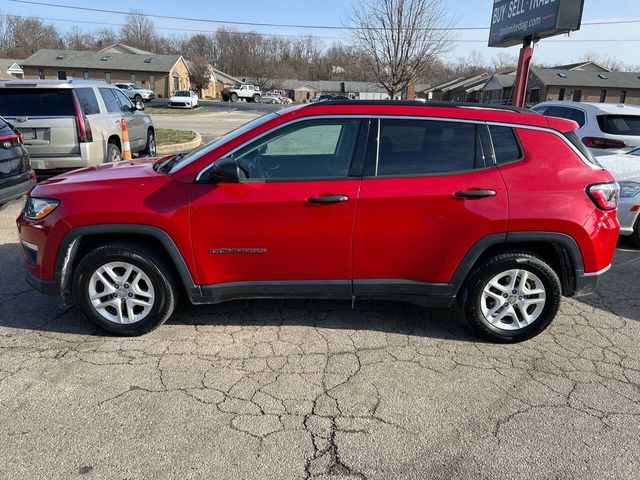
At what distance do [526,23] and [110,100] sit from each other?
14.0 metres

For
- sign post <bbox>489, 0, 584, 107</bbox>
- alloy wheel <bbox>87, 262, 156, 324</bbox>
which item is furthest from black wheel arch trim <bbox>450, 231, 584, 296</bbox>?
sign post <bbox>489, 0, 584, 107</bbox>

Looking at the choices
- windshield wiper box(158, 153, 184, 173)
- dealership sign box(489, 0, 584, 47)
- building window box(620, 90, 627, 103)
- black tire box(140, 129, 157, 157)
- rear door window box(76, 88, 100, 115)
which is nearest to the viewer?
windshield wiper box(158, 153, 184, 173)

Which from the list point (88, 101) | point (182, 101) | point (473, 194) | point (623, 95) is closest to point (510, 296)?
point (473, 194)

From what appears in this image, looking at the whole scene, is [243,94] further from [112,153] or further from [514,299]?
[514,299]

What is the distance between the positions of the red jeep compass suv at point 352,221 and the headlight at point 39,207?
1 cm

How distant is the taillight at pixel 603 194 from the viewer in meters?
3.36

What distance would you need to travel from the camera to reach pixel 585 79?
53500mm

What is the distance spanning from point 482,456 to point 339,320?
171cm

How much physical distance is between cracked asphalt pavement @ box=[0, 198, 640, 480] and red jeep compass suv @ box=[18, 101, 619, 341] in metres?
0.36

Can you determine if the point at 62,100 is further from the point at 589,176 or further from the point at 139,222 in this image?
the point at 589,176

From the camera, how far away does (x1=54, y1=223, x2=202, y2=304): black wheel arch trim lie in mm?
3332

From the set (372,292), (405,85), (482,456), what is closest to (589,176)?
(372,292)

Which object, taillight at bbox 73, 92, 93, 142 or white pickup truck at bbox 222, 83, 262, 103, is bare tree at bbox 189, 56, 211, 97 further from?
taillight at bbox 73, 92, 93, 142

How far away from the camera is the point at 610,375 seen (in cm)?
322
